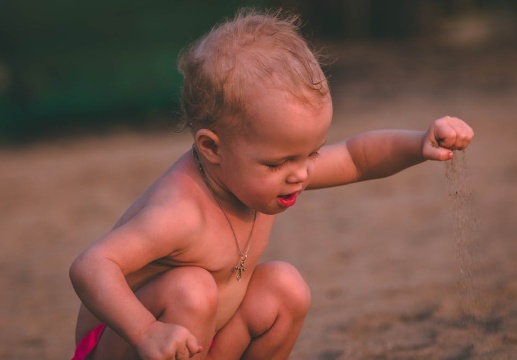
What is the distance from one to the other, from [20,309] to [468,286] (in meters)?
2.21

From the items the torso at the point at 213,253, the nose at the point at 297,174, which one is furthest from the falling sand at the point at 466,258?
the torso at the point at 213,253

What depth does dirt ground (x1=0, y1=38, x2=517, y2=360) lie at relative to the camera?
3.47 metres

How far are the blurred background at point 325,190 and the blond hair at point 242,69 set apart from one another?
272mm

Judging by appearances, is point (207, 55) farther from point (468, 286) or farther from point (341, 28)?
point (341, 28)

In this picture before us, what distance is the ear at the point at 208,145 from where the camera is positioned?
2.45m

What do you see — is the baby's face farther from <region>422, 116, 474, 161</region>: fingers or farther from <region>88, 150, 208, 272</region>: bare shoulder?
<region>422, 116, 474, 161</region>: fingers

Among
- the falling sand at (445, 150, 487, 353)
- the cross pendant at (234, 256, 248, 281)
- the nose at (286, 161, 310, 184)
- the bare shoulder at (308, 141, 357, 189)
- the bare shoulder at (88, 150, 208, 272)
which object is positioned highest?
the nose at (286, 161, 310, 184)

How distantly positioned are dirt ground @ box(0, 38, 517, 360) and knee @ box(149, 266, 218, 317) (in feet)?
2.95

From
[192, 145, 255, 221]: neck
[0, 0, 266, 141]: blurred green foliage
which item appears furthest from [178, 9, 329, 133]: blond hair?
[0, 0, 266, 141]: blurred green foliage

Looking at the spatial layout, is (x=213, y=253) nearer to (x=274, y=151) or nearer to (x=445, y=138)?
(x=274, y=151)

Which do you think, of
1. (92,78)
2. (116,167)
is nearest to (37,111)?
(92,78)

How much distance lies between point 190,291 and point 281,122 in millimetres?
538

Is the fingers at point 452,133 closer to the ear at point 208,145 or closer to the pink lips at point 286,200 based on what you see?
the pink lips at point 286,200

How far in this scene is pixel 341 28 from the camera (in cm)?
1491
